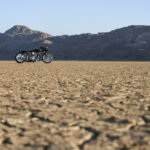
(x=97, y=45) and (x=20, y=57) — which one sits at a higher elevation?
(x=97, y=45)

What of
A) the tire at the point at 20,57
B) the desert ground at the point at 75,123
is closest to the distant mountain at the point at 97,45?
the tire at the point at 20,57

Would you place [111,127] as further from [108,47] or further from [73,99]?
[108,47]

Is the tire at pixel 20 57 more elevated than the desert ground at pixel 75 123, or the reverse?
the tire at pixel 20 57

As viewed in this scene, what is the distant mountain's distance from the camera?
207ft

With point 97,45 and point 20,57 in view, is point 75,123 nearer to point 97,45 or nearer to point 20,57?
point 20,57

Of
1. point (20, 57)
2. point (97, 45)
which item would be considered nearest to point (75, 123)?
point (20, 57)

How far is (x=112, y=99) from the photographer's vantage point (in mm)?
4434

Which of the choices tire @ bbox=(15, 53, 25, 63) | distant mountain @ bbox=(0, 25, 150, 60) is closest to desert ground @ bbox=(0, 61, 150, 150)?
tire @ bbox=(15, 53, 25, 63)

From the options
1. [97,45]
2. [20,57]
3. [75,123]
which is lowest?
[75,123]

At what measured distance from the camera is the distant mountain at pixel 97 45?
6322 cm

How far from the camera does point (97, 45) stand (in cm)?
7362

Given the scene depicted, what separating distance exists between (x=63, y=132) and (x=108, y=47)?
68015 millimetres

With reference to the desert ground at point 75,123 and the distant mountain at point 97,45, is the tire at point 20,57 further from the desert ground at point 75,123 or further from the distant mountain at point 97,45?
the distant mountain at point 97,45

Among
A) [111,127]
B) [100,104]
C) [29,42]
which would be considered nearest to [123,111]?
[100,104]
